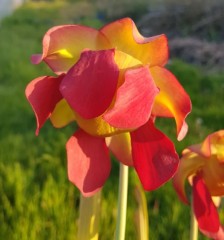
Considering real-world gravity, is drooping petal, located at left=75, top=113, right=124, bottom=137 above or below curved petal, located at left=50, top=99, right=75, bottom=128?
above

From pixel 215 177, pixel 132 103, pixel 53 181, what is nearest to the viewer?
pixel 132 103

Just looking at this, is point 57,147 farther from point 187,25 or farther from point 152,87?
point 187,25

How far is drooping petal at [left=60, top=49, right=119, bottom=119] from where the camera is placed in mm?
450

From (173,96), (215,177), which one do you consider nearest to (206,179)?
(215,177)

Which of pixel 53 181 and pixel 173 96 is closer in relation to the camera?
pixel 173 96

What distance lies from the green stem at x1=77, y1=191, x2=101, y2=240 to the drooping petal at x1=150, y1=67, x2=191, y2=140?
3.1 inches

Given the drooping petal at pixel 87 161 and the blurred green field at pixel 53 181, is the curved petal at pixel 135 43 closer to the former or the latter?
the drooping petal at pixel 87 161

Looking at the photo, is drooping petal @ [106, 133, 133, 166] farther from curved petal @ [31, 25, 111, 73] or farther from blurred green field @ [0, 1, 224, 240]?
blurred green field @ [0, 1, 224, 240]

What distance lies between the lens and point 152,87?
46cm

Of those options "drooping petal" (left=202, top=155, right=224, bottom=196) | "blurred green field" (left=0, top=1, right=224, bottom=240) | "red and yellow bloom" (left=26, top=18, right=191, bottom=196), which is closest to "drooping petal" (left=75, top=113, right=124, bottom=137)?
"red and yellow bloom" (left=26, top=18, right=191, bottom=196)

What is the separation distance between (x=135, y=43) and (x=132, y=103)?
79 mm

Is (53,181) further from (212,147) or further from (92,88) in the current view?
(92,88)

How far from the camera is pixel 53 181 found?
5.26 ft

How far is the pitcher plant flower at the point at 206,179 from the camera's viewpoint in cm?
58
